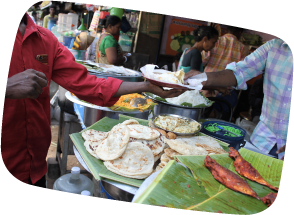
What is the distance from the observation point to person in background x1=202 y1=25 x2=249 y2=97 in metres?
5.22

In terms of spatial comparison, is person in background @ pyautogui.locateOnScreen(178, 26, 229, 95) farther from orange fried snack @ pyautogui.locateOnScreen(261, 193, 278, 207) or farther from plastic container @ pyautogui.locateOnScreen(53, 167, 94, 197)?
orange fried snack @ pyautogui.locateOnScreen(261, 193, 278, 207)

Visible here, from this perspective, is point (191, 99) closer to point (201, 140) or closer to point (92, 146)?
point (201, 140)

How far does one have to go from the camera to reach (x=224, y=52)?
5406 mm

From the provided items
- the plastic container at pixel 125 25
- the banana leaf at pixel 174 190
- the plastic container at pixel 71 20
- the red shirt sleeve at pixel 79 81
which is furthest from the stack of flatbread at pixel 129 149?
the plastic container at pixel 71 20

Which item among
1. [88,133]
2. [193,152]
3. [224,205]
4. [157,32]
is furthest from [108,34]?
[224,205]

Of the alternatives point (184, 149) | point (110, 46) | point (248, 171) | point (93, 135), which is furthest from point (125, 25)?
point (248, 171)

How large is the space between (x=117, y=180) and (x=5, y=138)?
0.90 m

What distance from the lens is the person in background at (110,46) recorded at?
4312 millimetres

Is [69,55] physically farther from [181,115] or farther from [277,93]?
[277,93]

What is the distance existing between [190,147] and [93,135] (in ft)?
2.62

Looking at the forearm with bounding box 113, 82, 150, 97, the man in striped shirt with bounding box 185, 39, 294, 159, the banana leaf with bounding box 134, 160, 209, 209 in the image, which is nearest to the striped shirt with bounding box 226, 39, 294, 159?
the man in striped shirt with bounding box 185, 39, 294, 159

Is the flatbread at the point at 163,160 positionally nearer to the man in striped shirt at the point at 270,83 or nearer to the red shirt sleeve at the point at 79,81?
the red shirt sleeve at the point at 79,81

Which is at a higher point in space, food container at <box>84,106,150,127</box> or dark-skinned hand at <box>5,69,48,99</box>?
dark-skinned hand at <box>5,69,48,99</box>

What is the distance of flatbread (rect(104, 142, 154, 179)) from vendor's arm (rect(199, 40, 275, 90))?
1.27m
